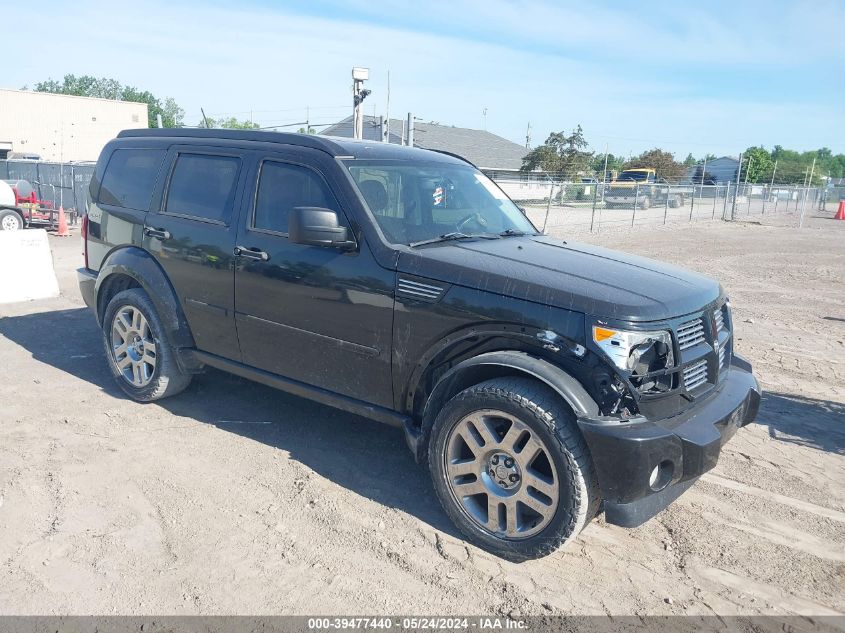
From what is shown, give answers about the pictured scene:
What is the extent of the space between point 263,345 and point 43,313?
516 cm

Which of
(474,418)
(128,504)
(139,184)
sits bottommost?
(128,504)

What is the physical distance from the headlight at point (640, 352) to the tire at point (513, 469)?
0.34 metres

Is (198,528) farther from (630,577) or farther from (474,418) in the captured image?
(630,577)

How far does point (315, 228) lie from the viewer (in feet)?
12.8

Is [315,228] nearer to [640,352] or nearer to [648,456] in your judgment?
[640,352]

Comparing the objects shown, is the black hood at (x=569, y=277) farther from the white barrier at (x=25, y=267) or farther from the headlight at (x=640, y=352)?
the white barrier at (x=25, y=267)

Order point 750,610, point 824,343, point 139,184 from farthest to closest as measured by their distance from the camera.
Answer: point 824,343 → point 139,184 → point 750,610

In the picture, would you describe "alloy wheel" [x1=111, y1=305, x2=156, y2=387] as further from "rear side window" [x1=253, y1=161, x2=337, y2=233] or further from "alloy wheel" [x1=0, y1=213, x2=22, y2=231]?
"alloy wheel" [x1=0, y1=213, x2=22, y2=231]

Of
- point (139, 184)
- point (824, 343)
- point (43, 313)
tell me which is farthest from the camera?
point (43, 313)

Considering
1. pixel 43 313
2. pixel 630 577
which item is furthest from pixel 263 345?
pixel 43 313

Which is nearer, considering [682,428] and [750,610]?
[750,610]

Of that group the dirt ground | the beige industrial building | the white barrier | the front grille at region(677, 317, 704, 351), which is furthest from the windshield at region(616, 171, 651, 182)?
the front grille at region(677, 317, 704, 351)

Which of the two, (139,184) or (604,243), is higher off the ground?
(139,184)

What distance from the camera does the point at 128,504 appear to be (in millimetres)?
3928
